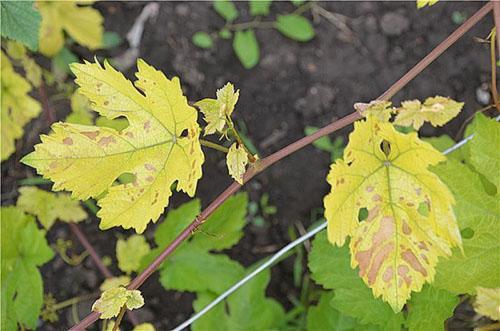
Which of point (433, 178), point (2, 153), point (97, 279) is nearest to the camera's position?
point (433, 178)

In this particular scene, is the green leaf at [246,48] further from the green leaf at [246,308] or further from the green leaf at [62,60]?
the green leaf at [246,308]

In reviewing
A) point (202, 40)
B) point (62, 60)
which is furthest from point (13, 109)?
point (202, 40)

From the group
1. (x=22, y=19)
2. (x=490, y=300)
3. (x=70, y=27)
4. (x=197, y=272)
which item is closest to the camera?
(x=490, y=300)

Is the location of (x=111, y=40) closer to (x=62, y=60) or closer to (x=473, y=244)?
(x=62, y=60)

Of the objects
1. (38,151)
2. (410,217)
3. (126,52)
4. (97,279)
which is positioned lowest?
(410,217)

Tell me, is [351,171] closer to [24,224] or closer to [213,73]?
[24,224]

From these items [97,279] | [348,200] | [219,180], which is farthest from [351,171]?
[97,279]
